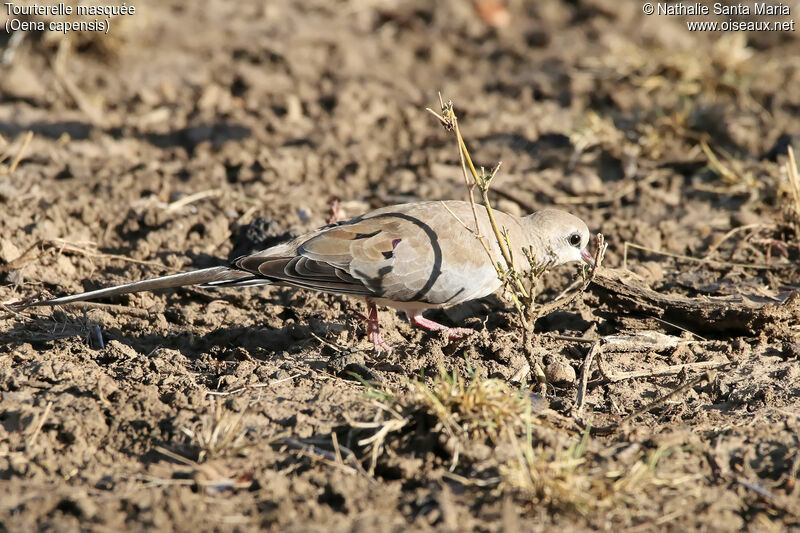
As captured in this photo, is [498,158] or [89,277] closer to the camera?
[89,277]

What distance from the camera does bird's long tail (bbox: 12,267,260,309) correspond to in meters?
4.74

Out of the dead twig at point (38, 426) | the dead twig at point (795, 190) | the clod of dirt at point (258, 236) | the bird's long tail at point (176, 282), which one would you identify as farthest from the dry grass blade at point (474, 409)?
the dead twig at point (795, 190)

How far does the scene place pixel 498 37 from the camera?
939 cm

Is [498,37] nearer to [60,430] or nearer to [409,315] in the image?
[409,315]

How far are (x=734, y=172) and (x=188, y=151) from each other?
15.6ft

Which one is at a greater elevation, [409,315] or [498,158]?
[498,158]

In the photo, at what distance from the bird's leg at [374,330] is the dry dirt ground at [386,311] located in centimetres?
10

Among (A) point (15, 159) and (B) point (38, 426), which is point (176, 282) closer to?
Result: (B) point (38, 426)

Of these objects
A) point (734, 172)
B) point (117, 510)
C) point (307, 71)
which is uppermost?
point (307, 71)

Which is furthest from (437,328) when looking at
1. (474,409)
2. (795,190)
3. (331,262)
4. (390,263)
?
(795,190)

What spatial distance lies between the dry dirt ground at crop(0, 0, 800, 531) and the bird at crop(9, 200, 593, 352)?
0.97 feet

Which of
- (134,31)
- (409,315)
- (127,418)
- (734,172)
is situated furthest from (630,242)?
(134,31)

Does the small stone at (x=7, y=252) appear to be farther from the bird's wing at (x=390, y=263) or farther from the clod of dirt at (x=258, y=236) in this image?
the bird's wing at (x=390, y=263)

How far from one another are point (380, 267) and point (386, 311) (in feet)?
2.39
